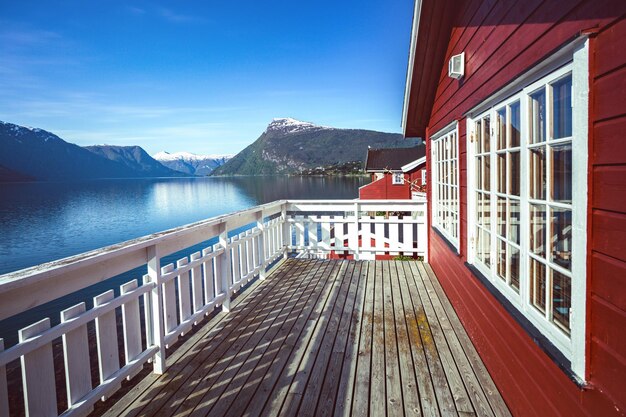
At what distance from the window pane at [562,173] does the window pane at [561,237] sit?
0.21ft

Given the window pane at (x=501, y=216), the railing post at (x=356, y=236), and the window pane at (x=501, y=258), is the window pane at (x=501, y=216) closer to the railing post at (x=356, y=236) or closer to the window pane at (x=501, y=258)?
the window pane at (x=501, y=258)

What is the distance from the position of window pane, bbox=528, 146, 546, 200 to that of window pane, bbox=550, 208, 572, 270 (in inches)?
6.8

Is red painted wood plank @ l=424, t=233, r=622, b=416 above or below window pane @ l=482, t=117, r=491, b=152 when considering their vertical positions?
below

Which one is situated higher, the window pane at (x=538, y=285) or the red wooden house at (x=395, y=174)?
the red wooden house at (x=395, y=174)

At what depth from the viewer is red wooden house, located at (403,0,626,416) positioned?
1.24m

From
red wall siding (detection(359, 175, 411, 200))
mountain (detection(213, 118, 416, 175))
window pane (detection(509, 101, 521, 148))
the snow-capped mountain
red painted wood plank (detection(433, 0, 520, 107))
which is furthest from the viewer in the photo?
mountain (detection(213, 118, 416, 175))

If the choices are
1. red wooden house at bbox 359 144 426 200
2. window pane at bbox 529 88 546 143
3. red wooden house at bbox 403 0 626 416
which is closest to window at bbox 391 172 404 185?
red wooden house at bbox 359 144 426 200

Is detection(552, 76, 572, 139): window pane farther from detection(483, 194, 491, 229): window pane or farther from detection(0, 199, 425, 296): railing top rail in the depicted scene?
detection(0, 199, 425, 296): railing top rail

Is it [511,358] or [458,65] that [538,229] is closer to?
[511,358]

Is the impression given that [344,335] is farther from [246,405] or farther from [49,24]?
[49,24]

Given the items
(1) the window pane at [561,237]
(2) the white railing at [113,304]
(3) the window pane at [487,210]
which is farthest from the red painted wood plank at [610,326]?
(2) the white railing at [113,304]

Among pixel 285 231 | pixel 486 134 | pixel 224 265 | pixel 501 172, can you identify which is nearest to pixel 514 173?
pixel 501 172

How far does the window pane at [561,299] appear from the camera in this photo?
5.26ft

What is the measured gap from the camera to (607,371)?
1.27 meters
